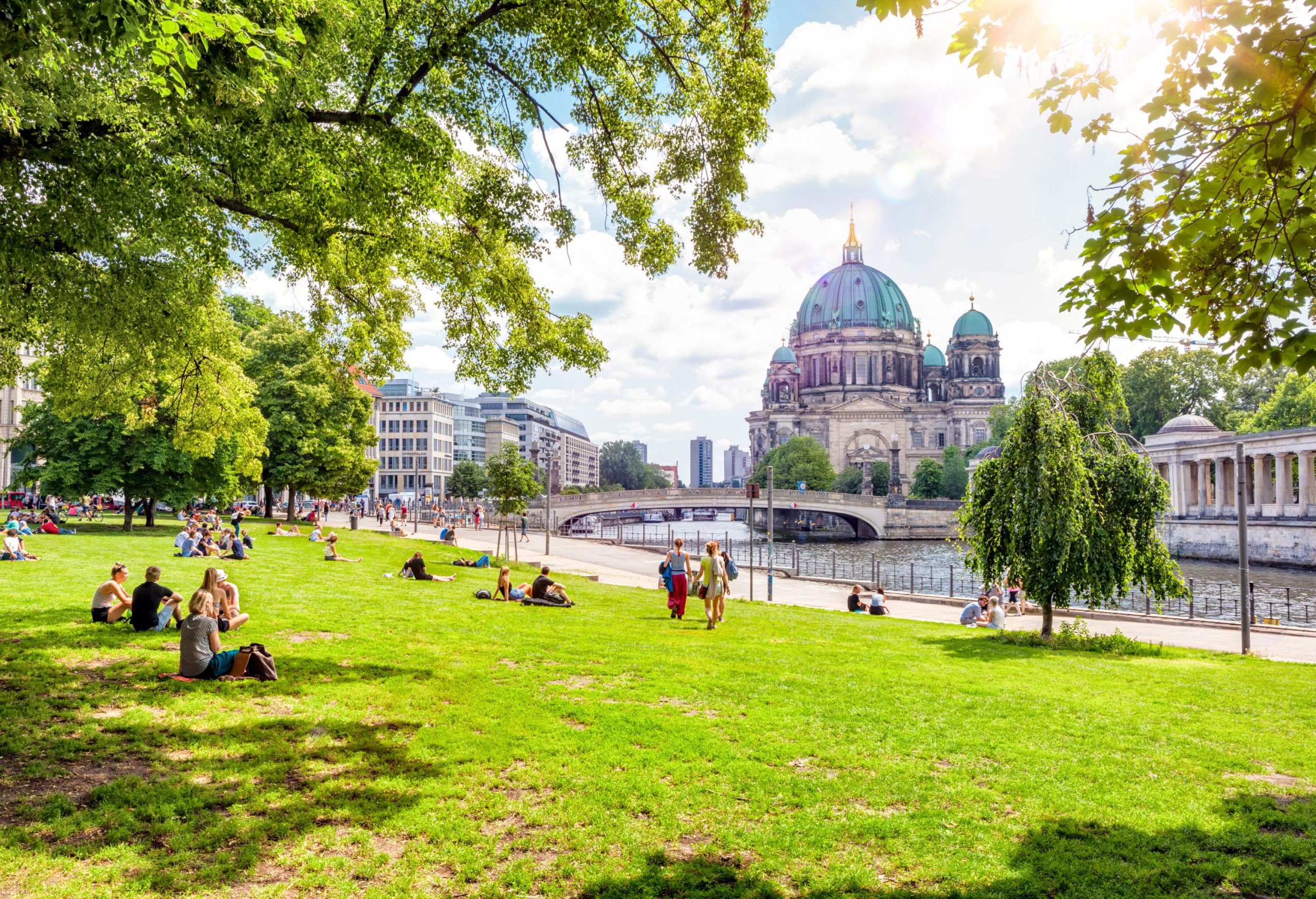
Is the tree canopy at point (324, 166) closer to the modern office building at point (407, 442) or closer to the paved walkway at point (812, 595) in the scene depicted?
the paved walkway at point (812, 595)

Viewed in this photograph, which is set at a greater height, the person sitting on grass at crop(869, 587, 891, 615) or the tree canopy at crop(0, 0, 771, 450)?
the tree canopy at crop(0, 0, 771, 450)

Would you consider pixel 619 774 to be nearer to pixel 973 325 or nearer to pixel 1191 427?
pixel 1191 427

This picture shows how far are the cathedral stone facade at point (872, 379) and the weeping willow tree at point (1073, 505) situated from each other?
11979 centimetres

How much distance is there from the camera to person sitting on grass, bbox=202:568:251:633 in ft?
33.0

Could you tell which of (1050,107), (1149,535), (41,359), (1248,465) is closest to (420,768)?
(1050,107)

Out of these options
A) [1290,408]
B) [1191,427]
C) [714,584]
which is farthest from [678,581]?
[1290,408]

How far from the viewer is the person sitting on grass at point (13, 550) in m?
17.7

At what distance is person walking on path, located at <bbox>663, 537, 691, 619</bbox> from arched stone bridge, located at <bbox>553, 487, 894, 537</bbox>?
6188 centimetres

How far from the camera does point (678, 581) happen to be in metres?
15.8

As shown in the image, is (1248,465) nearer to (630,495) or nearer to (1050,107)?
(630,495)

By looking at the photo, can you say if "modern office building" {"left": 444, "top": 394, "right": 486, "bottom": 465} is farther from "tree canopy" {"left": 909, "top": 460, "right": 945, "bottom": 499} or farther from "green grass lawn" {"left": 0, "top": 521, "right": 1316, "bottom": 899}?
"green grass lawn" {"left": 0, "top": 521, "right": 1316, "bottom": 899}

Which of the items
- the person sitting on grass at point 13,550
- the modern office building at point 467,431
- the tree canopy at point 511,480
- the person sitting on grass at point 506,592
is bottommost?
the person sitting on grass at point 506,592

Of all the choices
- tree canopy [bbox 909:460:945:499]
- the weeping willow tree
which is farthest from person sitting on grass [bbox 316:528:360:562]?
tree canopy [bbox 909:460:945:499]

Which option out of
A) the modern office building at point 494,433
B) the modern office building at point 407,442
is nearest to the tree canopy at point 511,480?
Result: the modern office building at point 407,442
